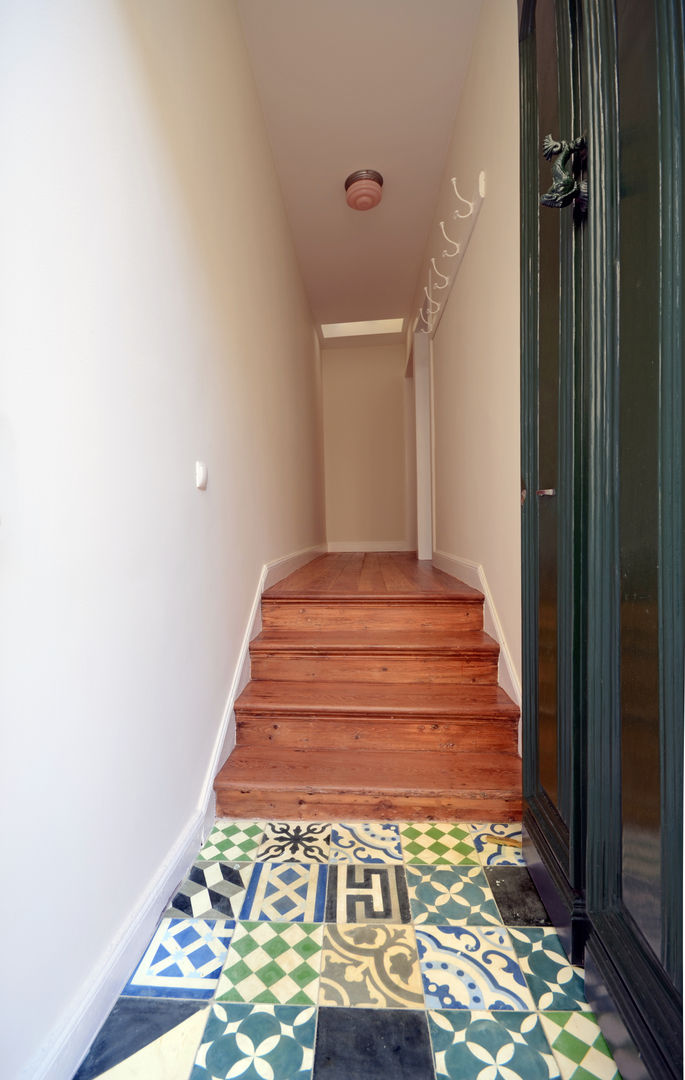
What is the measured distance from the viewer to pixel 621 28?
2.63 ft

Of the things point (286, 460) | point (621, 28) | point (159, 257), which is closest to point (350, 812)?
point (159, 257)

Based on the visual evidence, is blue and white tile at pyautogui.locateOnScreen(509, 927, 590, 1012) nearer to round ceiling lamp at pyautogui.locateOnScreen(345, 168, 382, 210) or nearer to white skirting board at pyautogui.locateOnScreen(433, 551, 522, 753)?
white skirting board at pyautogui.locateOnScreen(433, 551, 522, 753)

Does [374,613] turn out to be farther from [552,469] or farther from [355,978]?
[355,978]

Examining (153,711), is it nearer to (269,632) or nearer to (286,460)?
(269,632)

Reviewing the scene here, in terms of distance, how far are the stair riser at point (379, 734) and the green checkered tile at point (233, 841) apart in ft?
0.91

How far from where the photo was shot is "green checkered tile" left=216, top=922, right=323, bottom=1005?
929 millimetres

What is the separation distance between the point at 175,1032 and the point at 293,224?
4089 mm

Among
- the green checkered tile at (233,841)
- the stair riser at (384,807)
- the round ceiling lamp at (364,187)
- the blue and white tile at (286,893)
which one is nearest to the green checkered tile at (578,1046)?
the blue and white tile at (286,893)

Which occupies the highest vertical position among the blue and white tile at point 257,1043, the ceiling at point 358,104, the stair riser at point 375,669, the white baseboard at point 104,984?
the ceiling at point 358,104

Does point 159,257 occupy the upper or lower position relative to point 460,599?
upper

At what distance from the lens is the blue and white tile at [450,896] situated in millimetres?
1108

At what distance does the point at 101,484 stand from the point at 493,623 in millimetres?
1496

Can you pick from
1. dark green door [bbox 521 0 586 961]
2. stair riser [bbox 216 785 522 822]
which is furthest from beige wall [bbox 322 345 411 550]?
dark green door [bbox 521 0 586 961]

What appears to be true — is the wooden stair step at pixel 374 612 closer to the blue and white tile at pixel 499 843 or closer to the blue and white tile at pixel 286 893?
the blue and white tile at pixel 499 843
